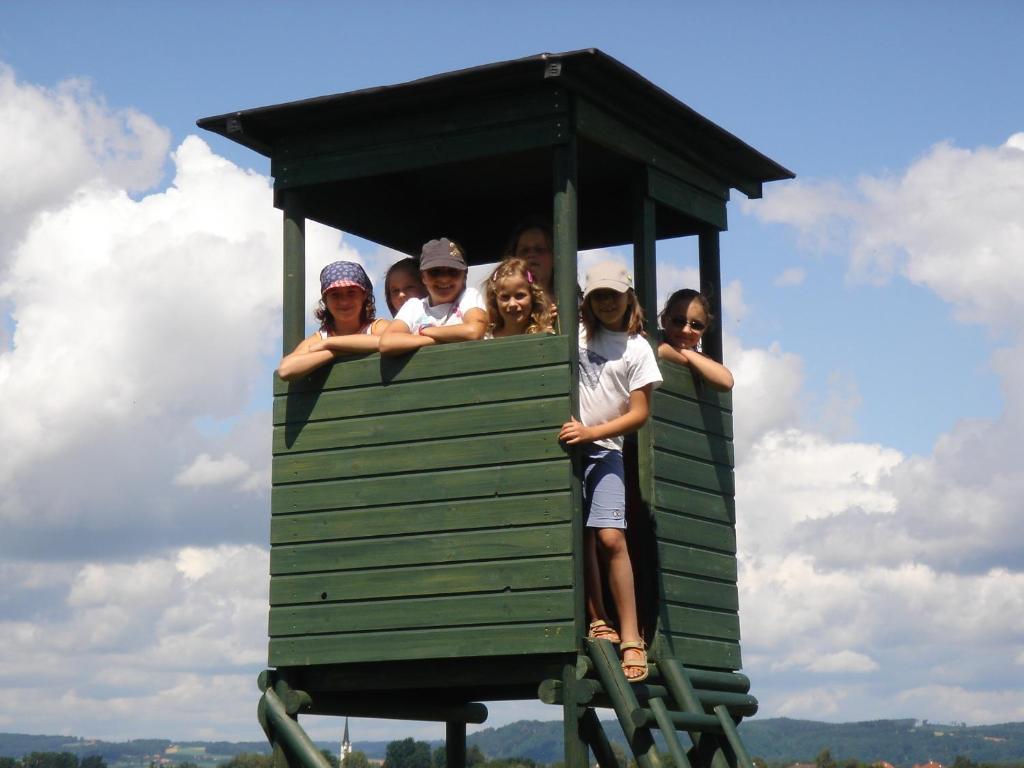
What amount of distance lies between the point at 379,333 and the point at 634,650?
2.71 metres

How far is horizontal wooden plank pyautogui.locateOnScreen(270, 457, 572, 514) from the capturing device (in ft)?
34.9

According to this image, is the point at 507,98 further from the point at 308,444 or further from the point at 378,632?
the point at 378,632

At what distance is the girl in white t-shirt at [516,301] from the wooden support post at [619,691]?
6.65 feet

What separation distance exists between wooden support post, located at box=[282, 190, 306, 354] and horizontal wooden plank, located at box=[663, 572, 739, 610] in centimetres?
174

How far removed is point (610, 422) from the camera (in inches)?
417

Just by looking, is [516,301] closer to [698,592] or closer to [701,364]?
[701,364]

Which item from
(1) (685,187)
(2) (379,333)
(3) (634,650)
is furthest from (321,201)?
(3) (634,650)

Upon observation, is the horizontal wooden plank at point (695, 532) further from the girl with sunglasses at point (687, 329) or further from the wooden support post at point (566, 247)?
the wooden support post at point (566, 247)

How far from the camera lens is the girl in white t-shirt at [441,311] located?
11117 mm

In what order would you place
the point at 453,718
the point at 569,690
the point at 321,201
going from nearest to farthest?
the point at 569,690, the point at 321,201, the point at 453,718

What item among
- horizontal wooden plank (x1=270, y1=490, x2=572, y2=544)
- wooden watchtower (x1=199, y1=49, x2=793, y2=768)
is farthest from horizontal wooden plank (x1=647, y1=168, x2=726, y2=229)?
horizontal wooden plank (x1=270, y1=490, x2=572, y2=544)

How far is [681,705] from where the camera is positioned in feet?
36.9

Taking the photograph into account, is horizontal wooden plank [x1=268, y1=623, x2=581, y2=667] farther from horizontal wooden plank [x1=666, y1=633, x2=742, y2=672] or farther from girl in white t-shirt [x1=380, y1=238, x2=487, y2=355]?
girl in white t-shirt [x1=380, y1=238, x2=487, y2=355]

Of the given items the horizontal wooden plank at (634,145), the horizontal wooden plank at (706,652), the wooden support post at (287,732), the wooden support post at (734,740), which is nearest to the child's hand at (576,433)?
the horizontal wooden plank at (706,652)
